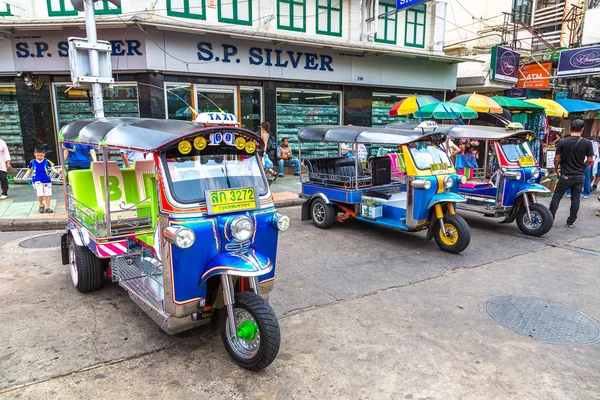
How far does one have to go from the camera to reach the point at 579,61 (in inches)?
597

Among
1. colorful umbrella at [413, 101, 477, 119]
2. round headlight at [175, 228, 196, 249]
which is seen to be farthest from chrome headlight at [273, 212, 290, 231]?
colorful umbrella at [413, 101, 477, 119]

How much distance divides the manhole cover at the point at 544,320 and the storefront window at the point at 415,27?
41.5 feet

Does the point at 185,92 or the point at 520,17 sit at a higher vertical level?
the point at 520,17

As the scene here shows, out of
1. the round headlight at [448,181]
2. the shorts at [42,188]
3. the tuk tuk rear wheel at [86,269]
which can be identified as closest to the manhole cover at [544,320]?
the round headlight at [448,181]

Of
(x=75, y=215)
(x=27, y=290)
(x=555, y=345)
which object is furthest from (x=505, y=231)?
(x=27, y=290)

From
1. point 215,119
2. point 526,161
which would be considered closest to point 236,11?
point 526,161

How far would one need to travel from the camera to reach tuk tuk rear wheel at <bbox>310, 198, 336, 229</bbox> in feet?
25.9

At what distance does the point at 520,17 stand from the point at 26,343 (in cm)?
2425

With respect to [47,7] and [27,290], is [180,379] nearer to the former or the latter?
[27,290]

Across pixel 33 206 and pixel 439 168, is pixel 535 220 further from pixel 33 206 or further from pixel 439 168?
pixel 33 206

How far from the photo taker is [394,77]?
50.2ft

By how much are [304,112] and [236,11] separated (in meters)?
3.86

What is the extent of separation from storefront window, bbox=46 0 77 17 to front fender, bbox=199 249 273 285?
1076 cm

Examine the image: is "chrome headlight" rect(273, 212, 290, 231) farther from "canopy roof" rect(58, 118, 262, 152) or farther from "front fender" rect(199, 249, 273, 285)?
"canopy roof" rect(58, 118, 262, 152)
